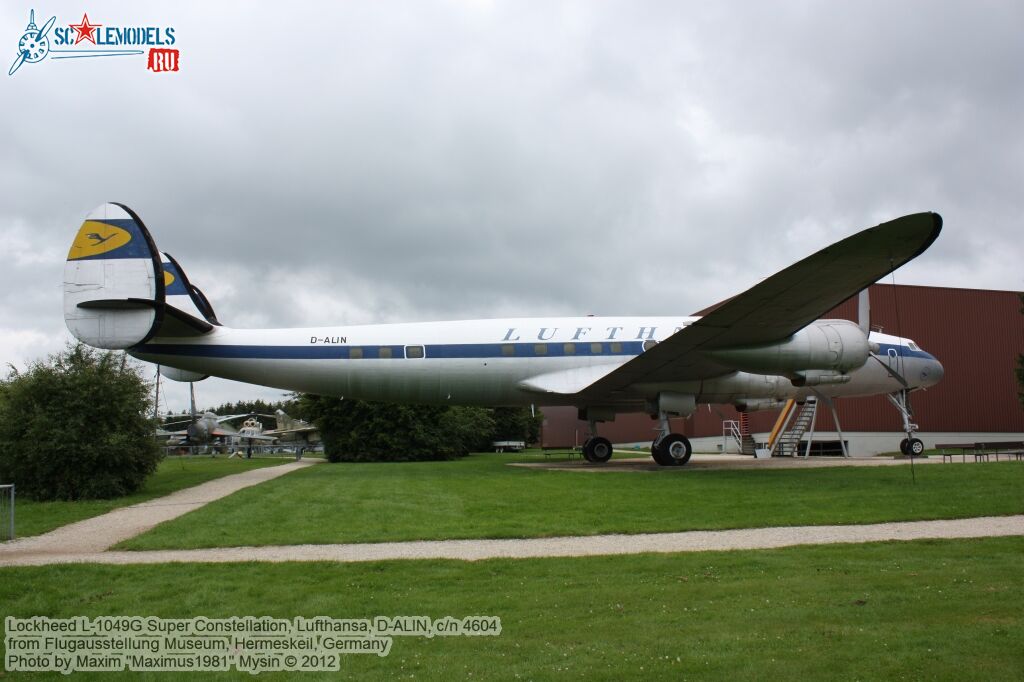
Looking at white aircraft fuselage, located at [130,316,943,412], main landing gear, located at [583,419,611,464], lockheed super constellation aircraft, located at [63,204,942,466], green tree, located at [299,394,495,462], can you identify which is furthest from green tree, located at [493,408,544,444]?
white aircraft fuselage, located at [130,316,943,412]

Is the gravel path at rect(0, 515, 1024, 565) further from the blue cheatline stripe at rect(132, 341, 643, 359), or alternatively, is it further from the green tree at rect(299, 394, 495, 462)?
the green tree at rect(299, 394, 495, 462)

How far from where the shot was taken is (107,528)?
11.8 metres

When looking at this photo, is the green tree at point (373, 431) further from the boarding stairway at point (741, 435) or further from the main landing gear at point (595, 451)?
the main landing gear at point (595, 451)

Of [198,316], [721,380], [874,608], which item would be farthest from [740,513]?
[198,316]

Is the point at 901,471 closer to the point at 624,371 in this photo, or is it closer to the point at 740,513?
the point at 624,371

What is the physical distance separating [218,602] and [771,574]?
5.41 meters

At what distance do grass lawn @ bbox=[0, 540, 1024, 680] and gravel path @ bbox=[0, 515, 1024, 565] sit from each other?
1.90 feet

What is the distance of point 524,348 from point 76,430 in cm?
1142

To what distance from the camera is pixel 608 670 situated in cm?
480

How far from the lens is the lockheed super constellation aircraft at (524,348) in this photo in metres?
17.3

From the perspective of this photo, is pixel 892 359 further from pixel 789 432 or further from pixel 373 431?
pixel 373 431

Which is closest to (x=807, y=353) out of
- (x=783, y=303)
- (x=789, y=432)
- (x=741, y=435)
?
(x=783, y=303)

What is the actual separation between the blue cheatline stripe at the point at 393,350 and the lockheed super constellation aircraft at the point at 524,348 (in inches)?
1.3

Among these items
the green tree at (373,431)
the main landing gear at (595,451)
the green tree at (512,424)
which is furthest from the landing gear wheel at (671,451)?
the green tree at (512,424)
